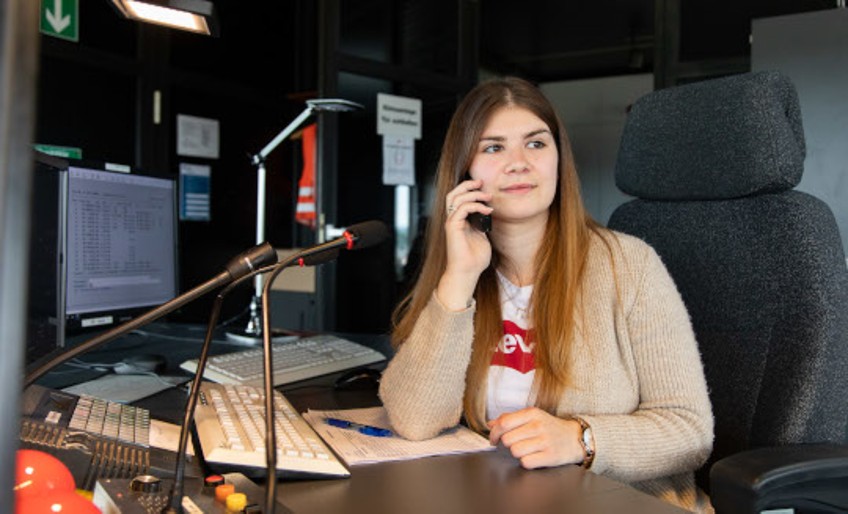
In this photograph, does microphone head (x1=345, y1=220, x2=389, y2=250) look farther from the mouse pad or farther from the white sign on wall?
the white sign on wall

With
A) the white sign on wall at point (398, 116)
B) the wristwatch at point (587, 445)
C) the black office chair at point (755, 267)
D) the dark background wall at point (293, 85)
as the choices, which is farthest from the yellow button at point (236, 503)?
the white sign on wall at point (398, 116)

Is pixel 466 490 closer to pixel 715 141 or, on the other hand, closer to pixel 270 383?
pixel 270 383

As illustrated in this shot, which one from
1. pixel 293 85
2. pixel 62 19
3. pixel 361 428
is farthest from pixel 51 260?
pixel 293 85

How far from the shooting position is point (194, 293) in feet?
2.73

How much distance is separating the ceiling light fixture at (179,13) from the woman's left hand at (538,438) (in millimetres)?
783

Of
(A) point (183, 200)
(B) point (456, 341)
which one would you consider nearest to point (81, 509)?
(B) point (456, 341)

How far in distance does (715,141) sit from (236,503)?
3.38 feet

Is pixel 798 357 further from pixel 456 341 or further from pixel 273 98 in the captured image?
pixel 273 98

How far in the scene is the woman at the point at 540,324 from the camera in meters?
1.17

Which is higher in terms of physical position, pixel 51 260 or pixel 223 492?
pixel 51 260

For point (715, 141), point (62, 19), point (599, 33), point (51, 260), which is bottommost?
point (51, 260)

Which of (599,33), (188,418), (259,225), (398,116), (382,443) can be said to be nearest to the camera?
(188,418)

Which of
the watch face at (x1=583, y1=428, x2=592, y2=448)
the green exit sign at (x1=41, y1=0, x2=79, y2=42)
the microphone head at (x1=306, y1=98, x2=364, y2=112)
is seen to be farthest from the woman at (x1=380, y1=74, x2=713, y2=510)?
the green exit sign at (x1=41, y1=0, x2=79, y2=42)

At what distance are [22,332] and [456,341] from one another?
3.28 ft
